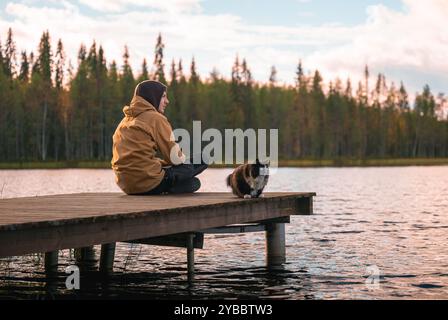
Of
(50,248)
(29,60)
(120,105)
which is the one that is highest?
(29,60)

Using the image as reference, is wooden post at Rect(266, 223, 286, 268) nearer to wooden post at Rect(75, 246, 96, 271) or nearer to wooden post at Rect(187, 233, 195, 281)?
wooden post at Rect(187, 233, 195, 281)

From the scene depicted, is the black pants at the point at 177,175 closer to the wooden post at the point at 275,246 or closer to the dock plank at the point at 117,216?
the dock plank at the point at 117,216

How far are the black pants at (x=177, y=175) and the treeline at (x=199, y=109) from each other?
259 ft

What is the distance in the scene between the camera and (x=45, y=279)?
11.5 m

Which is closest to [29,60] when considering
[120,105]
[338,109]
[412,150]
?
[120,105]

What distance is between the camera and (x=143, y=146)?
11.1 metres

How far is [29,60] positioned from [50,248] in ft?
369

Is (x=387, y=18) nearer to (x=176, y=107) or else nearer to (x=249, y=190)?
(x=176, y=107)

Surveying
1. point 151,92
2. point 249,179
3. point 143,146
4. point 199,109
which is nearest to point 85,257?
point 143,146

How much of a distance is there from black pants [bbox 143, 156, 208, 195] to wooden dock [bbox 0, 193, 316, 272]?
0.89ft

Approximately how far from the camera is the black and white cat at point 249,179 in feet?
35.8

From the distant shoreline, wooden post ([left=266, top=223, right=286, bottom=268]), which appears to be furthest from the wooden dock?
the distant shoreline

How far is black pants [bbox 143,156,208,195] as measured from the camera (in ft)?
37.7
